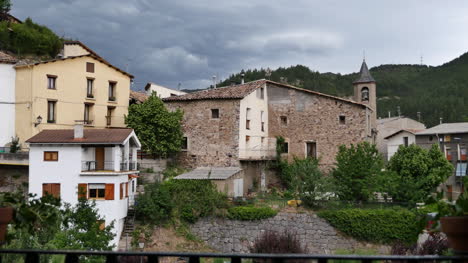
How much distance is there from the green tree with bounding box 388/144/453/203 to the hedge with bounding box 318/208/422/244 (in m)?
1.65

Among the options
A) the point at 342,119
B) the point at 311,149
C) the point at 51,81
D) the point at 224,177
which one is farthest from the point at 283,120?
the point at 51,81

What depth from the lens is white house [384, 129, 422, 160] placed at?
4059 centimetres

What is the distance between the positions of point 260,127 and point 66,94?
1360 cm

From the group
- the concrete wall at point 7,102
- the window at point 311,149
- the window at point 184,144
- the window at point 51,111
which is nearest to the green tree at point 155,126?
the window at point 184,144

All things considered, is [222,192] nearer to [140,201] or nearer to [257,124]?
[140,201]

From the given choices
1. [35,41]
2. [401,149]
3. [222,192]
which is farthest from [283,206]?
[35,41]

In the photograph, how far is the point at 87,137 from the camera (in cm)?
2514

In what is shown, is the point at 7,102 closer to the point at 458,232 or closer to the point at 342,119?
the point at 342,119

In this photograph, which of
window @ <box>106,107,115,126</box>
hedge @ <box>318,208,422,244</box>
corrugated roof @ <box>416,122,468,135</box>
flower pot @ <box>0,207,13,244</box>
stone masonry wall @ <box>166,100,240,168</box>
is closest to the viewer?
flower pot @ <box>0,207,13,244</box>

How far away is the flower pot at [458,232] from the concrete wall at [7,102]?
3022cm

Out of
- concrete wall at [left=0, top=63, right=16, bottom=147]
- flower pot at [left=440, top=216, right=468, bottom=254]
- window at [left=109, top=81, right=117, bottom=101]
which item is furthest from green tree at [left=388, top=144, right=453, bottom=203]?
flower pot at [left=440, top=216, right=468, bottom=254]

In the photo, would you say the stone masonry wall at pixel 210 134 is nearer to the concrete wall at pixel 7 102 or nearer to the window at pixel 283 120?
the window at pixel 283 120

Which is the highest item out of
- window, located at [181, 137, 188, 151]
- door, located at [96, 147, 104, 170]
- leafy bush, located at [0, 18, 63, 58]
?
leafy bush, located at [0, 18, 63, 58]

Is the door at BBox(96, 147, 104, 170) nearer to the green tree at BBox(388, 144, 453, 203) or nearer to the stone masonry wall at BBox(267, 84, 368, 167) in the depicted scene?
the stone masonry wall at BBox(267, 84, 368, 167)
